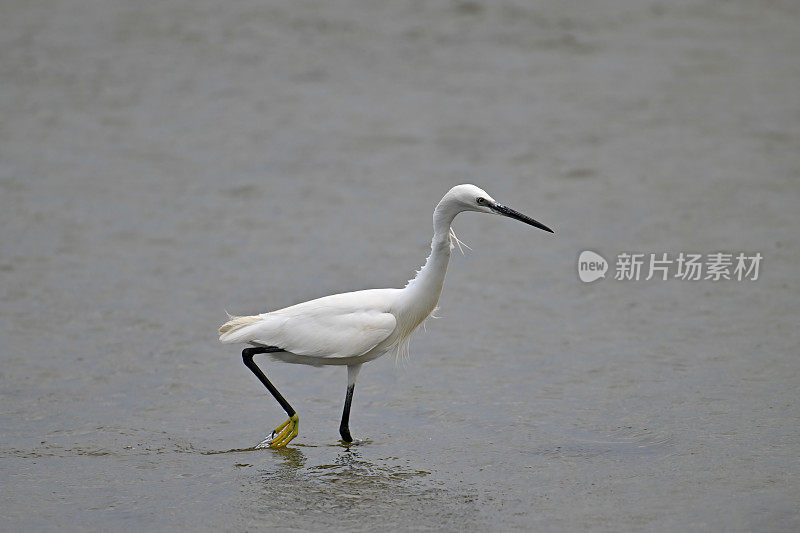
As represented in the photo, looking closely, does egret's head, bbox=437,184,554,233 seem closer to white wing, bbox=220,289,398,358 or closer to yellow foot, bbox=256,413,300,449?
white wing, bbox=220,289,398,358

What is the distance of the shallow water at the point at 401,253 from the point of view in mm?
6297

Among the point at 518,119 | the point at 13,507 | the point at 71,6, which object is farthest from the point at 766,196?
the point at 71,6

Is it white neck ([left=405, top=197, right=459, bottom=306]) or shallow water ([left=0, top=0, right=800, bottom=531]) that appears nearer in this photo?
shallow water ([left=0, top=0, right=800, bottom=531])

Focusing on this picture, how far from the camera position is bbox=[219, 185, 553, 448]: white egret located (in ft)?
21.9

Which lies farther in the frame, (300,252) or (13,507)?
(300,252)

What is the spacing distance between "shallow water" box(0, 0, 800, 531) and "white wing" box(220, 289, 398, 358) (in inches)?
25.2

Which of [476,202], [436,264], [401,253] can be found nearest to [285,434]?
[436,264]

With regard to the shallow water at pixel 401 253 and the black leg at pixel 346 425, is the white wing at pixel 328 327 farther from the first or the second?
the shallow water at pixel 401 253

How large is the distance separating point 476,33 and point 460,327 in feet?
30.8

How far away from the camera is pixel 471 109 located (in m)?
14.9

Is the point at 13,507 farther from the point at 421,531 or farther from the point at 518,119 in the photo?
the point at 518,119

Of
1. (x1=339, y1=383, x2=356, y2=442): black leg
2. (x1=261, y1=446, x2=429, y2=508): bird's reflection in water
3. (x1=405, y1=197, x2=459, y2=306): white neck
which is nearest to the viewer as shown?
(x1=261, y1=446, x2=429, y2=508): bird's reflection in water

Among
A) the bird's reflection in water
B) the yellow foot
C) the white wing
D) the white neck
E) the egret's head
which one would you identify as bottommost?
the bird's reflection in water

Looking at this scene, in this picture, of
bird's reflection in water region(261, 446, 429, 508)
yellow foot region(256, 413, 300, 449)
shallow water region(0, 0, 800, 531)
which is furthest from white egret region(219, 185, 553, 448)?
shallow water region(0, 0, 800, 531)
